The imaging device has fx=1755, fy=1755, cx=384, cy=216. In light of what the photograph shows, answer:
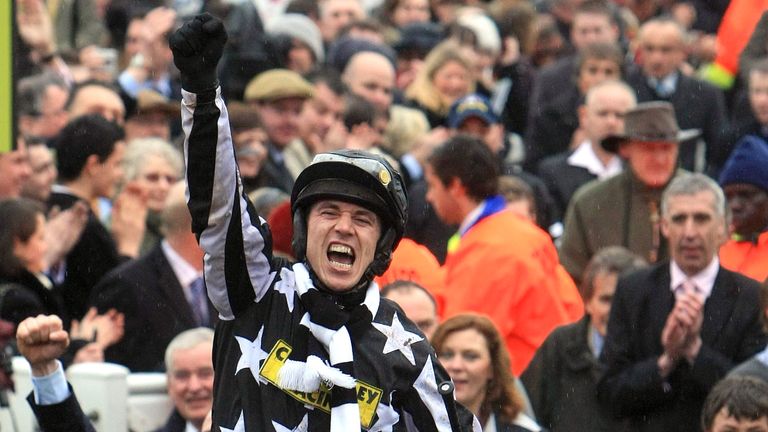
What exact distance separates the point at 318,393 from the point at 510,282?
3728 millimetres

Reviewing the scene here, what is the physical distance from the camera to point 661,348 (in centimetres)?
788

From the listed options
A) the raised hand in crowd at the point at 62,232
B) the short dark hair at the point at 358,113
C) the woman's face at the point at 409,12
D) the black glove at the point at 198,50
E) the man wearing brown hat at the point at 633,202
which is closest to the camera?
the black glove at the point at 198,50

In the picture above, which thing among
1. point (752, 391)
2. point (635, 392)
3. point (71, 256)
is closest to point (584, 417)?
point (635, 392)

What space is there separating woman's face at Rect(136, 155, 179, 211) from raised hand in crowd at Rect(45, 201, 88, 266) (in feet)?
2.11

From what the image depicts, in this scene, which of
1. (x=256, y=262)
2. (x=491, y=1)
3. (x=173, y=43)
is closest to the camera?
(x=173, y=43)

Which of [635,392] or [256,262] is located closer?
[256,262]

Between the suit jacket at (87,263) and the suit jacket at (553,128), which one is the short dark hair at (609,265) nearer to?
the suit jacket at (87,263)

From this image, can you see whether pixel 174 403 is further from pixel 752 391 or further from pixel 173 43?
pixel 173 43

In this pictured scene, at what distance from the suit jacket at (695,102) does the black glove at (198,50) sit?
818cm

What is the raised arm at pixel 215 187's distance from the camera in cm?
474

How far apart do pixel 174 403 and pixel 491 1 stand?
1049 centimetres

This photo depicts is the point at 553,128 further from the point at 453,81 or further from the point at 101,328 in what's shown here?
the point at 101,328

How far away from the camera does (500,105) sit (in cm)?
1440

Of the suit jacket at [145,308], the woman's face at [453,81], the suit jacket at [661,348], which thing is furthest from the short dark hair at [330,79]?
the suit jacket at [661,348]
